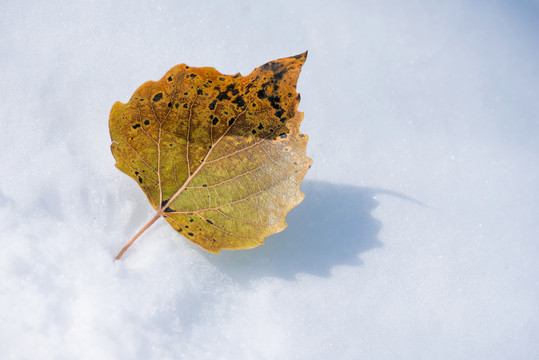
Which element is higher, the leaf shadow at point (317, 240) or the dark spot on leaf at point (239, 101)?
the dark spot on leaf at point (239, 101)

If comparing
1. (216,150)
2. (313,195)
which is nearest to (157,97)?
(216,150)

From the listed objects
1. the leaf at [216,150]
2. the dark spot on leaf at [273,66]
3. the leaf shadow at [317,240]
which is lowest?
the leaf shadow at [317,240]

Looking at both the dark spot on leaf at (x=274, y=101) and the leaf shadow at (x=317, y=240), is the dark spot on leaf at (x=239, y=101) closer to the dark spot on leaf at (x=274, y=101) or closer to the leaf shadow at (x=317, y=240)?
the dark spot on leaf at (x=274, y=101)

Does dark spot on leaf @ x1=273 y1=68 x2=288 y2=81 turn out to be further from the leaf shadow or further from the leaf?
the leaf shadow

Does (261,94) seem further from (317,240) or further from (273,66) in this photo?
(317,240)

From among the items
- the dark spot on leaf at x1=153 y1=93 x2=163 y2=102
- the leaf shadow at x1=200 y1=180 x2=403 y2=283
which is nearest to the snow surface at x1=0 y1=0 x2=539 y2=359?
the leaf shadow at x1=200 y1=180 x2=403 y2=283

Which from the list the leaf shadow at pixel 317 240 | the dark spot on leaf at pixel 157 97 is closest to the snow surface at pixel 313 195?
the leaf shadow at pixel 317 240
